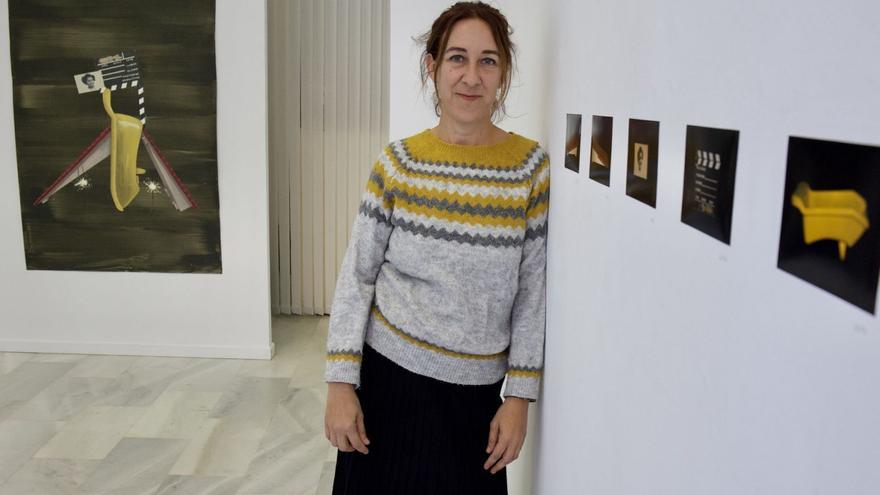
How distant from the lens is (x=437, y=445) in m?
1.81

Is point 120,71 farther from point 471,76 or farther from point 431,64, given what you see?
point 471,76

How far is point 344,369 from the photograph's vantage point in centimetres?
178

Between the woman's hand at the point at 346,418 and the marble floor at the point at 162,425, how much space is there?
4.98ft

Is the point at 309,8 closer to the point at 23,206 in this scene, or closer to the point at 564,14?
the point at 23,206

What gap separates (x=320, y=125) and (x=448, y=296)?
4037 mm

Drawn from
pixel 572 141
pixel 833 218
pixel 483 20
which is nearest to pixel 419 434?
pixel 572 141

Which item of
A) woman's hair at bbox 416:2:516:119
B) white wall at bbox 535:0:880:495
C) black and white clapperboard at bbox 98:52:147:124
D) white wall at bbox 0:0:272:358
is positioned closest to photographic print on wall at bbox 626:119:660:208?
white wall at bbox 535:0:880:495

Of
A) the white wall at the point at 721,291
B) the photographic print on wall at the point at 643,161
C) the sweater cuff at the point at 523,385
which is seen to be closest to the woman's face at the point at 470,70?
the white wall at the point at 721,291

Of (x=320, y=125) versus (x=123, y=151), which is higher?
(x=320, y=125)

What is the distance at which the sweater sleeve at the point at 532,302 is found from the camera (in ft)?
5.77

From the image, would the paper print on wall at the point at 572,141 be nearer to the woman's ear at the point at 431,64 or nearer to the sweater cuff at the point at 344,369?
the woman's ear at the point at 431,64

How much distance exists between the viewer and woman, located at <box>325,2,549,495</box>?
5.62 feet

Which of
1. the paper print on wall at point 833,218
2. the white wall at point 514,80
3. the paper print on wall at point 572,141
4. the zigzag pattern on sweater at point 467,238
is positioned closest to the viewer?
the paper print on wall at point 833,218

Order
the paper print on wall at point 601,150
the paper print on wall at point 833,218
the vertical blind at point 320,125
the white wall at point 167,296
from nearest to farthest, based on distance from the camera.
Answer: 1. the paper print on wall at point 833,218
2. the paper print on wall at point 601,150
3. the white wall at point 167,296
4. the vertical blind at point 320,125
